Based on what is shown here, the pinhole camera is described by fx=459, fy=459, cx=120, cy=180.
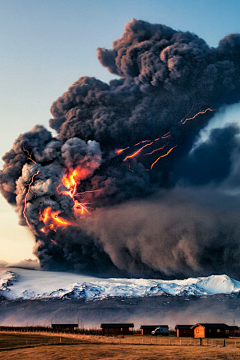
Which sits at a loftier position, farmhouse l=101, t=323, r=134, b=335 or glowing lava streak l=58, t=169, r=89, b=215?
glowing lava streak l=58, t=169, r=89, b=215

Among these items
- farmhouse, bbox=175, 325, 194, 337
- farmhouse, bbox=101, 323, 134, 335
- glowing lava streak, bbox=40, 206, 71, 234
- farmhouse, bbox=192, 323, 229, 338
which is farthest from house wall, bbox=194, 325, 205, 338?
glowing lava streak, bbox=40, 206, 71, 234

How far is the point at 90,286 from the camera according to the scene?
10438 cm

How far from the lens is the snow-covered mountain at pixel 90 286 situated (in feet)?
338

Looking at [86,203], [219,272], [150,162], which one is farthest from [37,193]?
[219,272]

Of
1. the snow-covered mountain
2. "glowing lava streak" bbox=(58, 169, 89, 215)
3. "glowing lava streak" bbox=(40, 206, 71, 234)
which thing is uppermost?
"glowing lava streak" bbox=(58, 169, 89, 215)

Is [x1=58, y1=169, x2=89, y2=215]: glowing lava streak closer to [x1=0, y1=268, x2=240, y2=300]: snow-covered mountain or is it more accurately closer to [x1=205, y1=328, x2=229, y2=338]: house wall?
[x1=0, y1=268, x2=240, y2=300]: snow-covered mountain

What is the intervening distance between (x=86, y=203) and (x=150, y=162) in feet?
Answer: 48.0

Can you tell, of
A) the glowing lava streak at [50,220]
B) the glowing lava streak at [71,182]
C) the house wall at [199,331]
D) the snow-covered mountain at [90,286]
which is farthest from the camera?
the snow-covered mountain at [90,286]

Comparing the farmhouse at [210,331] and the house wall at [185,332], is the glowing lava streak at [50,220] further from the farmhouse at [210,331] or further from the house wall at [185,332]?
the farmhouse at [210,331]

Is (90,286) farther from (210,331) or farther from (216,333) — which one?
(216,333)

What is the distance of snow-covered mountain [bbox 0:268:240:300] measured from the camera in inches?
4050

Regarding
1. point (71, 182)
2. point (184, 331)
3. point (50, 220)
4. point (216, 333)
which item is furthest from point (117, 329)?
point (71, 182)

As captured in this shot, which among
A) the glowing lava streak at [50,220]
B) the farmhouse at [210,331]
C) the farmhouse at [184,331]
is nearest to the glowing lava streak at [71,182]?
the glowing lava streak at [50,220]

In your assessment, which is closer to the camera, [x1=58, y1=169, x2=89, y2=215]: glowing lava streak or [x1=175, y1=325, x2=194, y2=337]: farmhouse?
[x1=175, y1=325, x2=194, y2=337]: farmhouse
